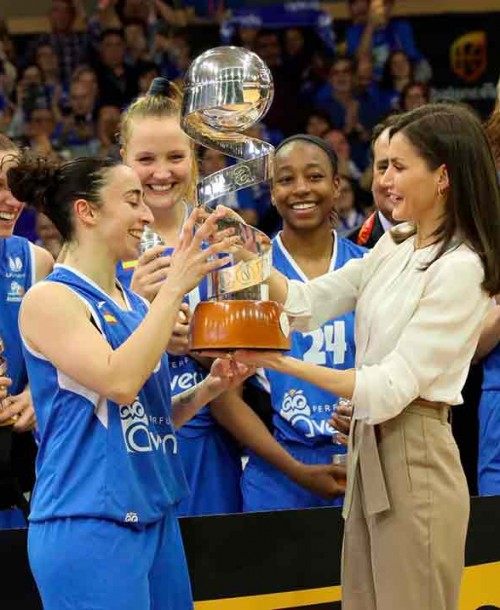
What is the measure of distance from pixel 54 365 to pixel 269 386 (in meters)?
1.13

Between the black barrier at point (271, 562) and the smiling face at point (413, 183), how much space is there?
91 cm

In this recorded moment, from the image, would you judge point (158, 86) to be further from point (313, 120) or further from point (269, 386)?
point (313, 120)

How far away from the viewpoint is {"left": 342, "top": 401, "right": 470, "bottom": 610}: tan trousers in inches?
→ 103

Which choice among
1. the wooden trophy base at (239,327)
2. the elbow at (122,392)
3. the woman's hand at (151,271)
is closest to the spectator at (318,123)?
the woman's hand at (151,271)

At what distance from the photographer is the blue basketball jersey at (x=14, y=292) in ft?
11.8

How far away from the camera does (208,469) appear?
3545 mm

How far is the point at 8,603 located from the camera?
9.70 ft

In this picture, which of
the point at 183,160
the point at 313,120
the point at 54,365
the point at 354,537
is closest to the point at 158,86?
the point at 183,160

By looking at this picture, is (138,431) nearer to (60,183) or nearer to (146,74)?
(60,183)

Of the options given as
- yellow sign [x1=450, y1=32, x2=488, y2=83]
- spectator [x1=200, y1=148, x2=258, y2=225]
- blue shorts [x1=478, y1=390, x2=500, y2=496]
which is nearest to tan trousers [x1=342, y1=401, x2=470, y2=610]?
blue shorts [x1=478, y1=390, x2=500, y2=496]

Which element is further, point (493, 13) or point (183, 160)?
point (493, 13)

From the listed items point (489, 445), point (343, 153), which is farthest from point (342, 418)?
point (343, 153)

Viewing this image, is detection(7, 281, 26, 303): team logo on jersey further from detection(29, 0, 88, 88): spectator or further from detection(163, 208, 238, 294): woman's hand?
detection(29, 0, 88, 88): spectator

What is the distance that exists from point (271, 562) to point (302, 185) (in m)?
1.18
